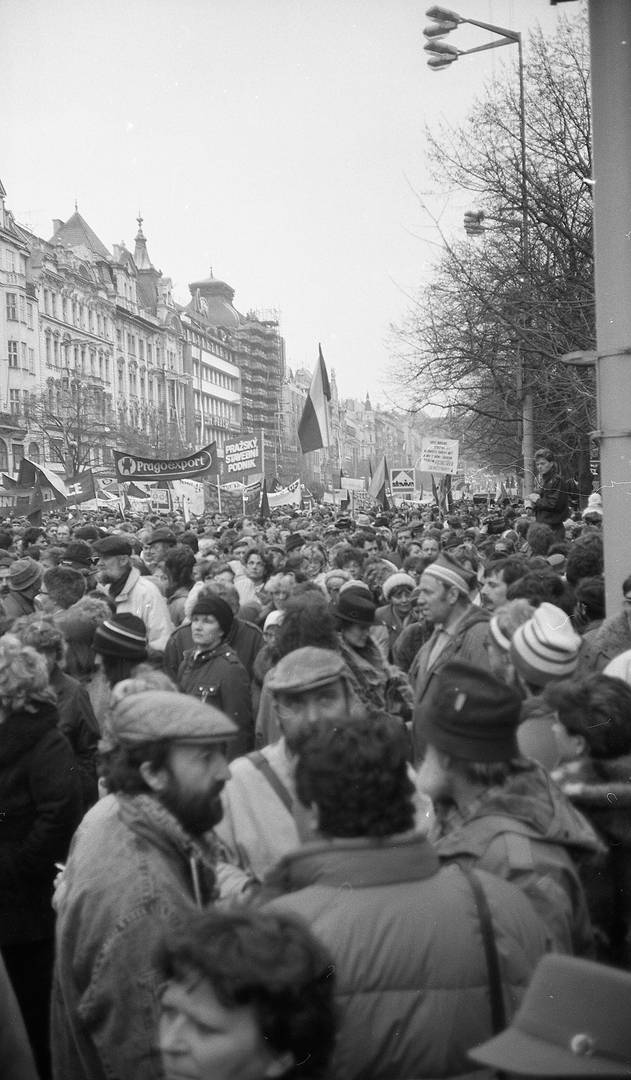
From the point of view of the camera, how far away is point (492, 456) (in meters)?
33.5

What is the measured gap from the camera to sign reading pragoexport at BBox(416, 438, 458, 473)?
2055 cm

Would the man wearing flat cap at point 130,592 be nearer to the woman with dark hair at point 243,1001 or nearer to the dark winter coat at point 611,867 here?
the dark winter coat at point 611,867

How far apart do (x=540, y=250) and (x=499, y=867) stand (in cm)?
1558

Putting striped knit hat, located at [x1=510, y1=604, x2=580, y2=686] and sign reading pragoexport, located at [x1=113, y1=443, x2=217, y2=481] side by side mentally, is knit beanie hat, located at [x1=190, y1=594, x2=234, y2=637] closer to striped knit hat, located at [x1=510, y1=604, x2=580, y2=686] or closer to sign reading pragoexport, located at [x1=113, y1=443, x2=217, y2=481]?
striped knit hat, located at [x1=510, y1=604, x2=580, y2=686]

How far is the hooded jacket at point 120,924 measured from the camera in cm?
262

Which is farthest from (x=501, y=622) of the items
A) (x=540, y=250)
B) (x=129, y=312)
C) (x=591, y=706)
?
(x=129, y=312)

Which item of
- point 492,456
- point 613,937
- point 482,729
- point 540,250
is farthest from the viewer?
point 492,456

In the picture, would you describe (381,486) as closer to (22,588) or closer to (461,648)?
(22,588)

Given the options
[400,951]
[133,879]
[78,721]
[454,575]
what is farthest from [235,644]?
[400,951]

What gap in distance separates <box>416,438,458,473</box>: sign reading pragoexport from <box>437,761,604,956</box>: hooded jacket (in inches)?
696

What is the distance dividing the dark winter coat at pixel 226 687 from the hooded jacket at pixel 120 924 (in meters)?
2.89

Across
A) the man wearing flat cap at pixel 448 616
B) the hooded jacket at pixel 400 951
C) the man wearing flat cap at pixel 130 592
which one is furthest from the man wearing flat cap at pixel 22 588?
the hooded jacket at pixel 400 951

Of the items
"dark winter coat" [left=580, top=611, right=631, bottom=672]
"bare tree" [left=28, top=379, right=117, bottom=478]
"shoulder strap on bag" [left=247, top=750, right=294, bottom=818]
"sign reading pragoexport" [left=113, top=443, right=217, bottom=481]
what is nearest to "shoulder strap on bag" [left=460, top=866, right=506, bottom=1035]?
"shoulder strap on bag" [left=247, top=750, right=294, bottom=818]

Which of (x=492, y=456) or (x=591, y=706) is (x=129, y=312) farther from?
(x=591, y=706)
